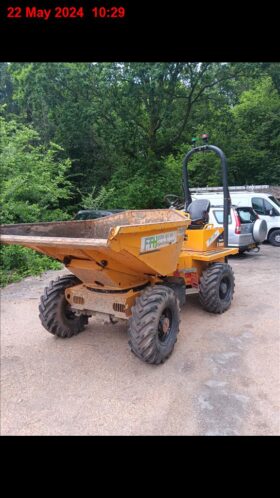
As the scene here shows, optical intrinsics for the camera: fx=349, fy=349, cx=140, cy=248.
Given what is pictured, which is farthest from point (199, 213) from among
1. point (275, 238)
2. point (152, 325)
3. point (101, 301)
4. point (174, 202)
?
point (275, 238)

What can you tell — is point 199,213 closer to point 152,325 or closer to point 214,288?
point 214,288

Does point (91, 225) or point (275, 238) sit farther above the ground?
point (91, 225)

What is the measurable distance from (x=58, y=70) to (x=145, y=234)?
35.8 ft

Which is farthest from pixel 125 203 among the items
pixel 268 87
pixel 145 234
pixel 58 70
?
pixel 268 87

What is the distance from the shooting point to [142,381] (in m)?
3.13

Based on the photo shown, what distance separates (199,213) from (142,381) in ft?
8.61

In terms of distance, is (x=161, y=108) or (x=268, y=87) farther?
(x=268, y=87)

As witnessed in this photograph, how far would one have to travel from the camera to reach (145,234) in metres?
3.00

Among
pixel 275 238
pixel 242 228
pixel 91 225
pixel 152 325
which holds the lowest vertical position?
pixel 275 238

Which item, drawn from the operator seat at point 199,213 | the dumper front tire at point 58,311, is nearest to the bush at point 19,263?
the dumper front tire at point 58,311

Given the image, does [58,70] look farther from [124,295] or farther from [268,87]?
[268,87]

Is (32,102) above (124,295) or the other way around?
above

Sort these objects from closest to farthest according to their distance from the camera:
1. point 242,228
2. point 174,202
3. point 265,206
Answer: point 174,202 < point 242,228 < point 265,206

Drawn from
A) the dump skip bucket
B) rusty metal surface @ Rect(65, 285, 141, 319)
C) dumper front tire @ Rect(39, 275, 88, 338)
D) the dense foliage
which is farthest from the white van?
rusty metal surface @ Rect(65, 285, 141, 319)
